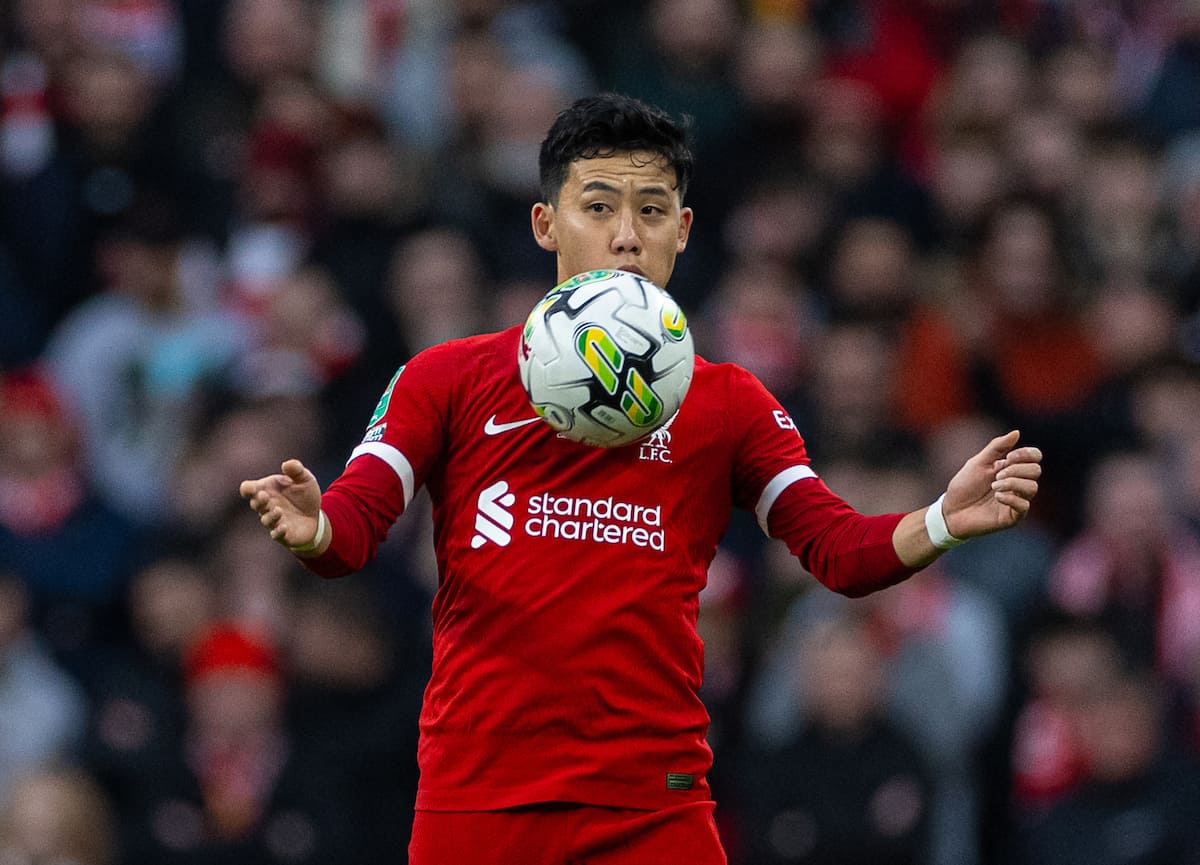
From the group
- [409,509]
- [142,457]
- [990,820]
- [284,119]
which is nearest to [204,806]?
[409,509]

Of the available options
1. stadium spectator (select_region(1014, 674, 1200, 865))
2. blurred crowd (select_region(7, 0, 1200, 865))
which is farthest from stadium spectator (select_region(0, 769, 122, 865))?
stadium spectator (select_region(1014, 674, 1200, 865))

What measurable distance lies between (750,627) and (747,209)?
266cm

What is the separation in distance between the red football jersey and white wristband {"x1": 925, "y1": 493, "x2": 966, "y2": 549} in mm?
108

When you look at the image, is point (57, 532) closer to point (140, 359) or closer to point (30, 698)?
point (30, 698)

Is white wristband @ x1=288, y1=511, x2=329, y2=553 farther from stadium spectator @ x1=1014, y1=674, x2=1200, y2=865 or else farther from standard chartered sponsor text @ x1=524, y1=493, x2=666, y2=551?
stadium spectator @ x1=1014, y1=674, x2=1200, y2=865

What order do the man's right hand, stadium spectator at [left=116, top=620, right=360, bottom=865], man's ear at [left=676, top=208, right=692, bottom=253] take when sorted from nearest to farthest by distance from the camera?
the man's right hand < man's ear at [left=676, top=208, right=692, bottom=253] < stadium spectator at [left=116, top=620, right=360, bottom=865]

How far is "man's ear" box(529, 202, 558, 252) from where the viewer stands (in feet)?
17.5

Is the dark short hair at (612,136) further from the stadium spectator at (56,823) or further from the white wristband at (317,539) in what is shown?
Answer: the stadium spectator at (56,823)

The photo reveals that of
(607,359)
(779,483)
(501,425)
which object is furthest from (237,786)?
(607,359)

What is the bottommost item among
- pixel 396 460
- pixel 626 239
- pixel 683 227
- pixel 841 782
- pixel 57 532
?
pixel 841 782

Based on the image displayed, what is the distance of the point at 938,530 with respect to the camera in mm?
4809

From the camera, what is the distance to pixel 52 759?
8.97 metres

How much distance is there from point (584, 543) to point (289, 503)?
0.71m

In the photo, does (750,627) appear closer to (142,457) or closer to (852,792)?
(852,792)
